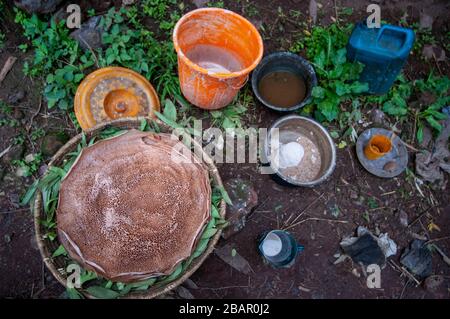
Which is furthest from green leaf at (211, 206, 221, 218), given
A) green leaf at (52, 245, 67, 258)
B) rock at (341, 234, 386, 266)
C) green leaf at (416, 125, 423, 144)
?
green leaf at (416, 125, 423, 144)

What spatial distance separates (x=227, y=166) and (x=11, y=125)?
Answer: 1.66 m

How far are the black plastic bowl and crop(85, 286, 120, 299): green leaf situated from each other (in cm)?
166

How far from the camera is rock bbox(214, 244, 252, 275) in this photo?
8.79 feet

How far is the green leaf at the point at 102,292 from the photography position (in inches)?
81.5

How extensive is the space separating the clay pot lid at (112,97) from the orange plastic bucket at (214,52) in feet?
1.02

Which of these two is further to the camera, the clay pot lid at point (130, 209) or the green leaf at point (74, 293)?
the green leaf at point (74, 293)

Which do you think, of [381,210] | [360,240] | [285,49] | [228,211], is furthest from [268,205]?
[285,49]

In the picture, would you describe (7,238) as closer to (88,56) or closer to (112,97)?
(112,97)

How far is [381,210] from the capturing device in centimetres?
291

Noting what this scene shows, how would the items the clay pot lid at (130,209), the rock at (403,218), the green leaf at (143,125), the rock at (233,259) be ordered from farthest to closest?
the rock at (403,218) → the rock at (233,259) → the green leaf at (143,125) → the clay pot lid at (130,209)

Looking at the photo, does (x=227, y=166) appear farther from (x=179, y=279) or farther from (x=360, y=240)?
(x=360, y=240)

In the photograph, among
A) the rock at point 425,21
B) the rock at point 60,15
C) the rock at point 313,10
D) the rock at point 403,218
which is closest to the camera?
the rock at point 60,15

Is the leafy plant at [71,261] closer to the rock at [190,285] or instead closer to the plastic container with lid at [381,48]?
the rock at [190,285]

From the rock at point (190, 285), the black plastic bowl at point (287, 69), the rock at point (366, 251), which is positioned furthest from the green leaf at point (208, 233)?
the rock at point (366, 251)
